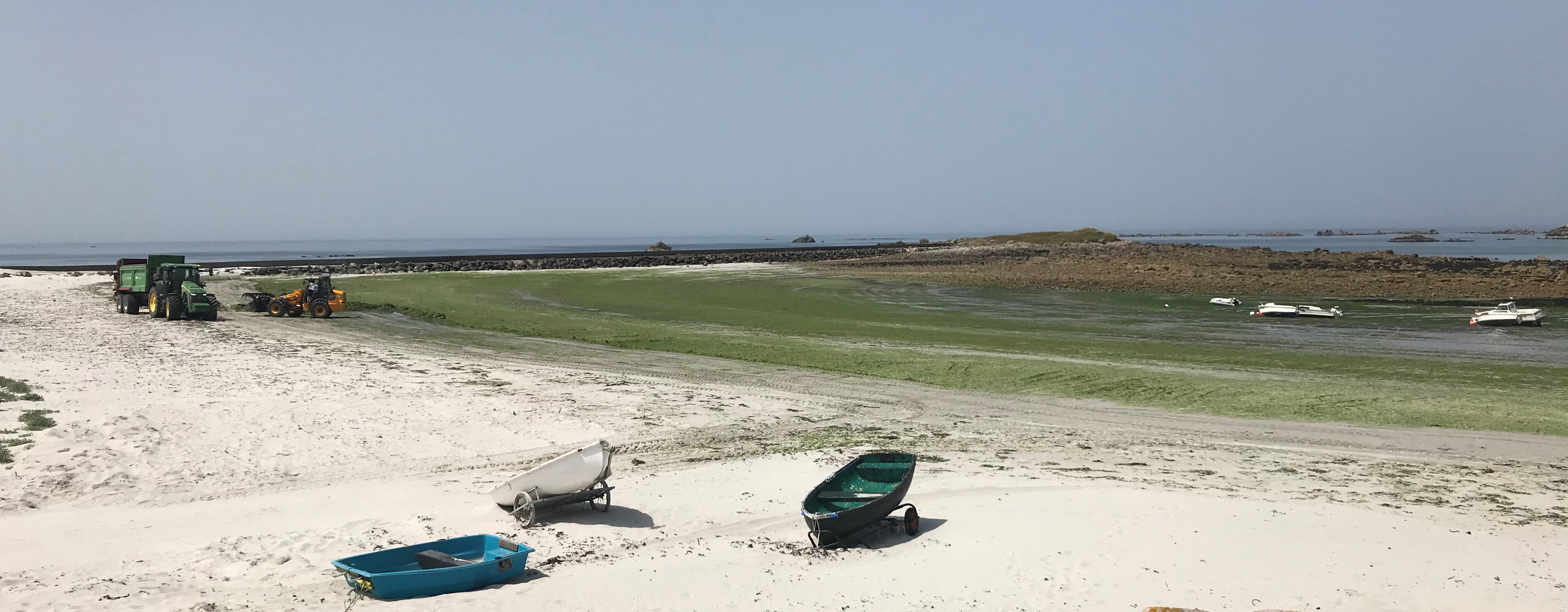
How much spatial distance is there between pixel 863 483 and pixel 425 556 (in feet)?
17.3

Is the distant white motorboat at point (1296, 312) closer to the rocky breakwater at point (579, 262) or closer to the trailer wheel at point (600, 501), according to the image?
the trailer wheel at point (600, 501)

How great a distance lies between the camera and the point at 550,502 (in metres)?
11.2

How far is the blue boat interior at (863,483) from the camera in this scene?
11328 mm

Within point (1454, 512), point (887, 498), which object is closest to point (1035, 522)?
point (887, 498)

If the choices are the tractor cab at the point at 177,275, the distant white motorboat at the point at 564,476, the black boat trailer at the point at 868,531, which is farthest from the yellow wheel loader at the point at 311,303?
the black boat trailer at the point at 868,531

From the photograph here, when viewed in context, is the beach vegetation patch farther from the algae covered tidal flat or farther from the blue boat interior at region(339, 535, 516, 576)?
the algae covered tidal flat

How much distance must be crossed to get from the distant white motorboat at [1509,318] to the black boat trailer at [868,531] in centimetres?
3340

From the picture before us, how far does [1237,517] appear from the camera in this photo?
1155 centimetres

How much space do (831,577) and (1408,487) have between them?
8.80 meters

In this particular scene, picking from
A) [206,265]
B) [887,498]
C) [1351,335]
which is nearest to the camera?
[887,498]

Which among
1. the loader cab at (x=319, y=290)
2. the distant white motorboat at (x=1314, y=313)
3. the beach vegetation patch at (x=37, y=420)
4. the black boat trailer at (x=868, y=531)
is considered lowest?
the black boat trailer at (x=868, y=531)

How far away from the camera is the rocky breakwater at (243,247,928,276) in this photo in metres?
74.4

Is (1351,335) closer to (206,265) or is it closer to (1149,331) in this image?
(1149,331)

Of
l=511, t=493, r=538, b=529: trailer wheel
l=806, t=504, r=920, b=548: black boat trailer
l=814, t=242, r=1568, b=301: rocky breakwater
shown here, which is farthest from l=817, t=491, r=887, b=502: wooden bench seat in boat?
l=814, t=242, r=1568, b=301: rocky breakwater
